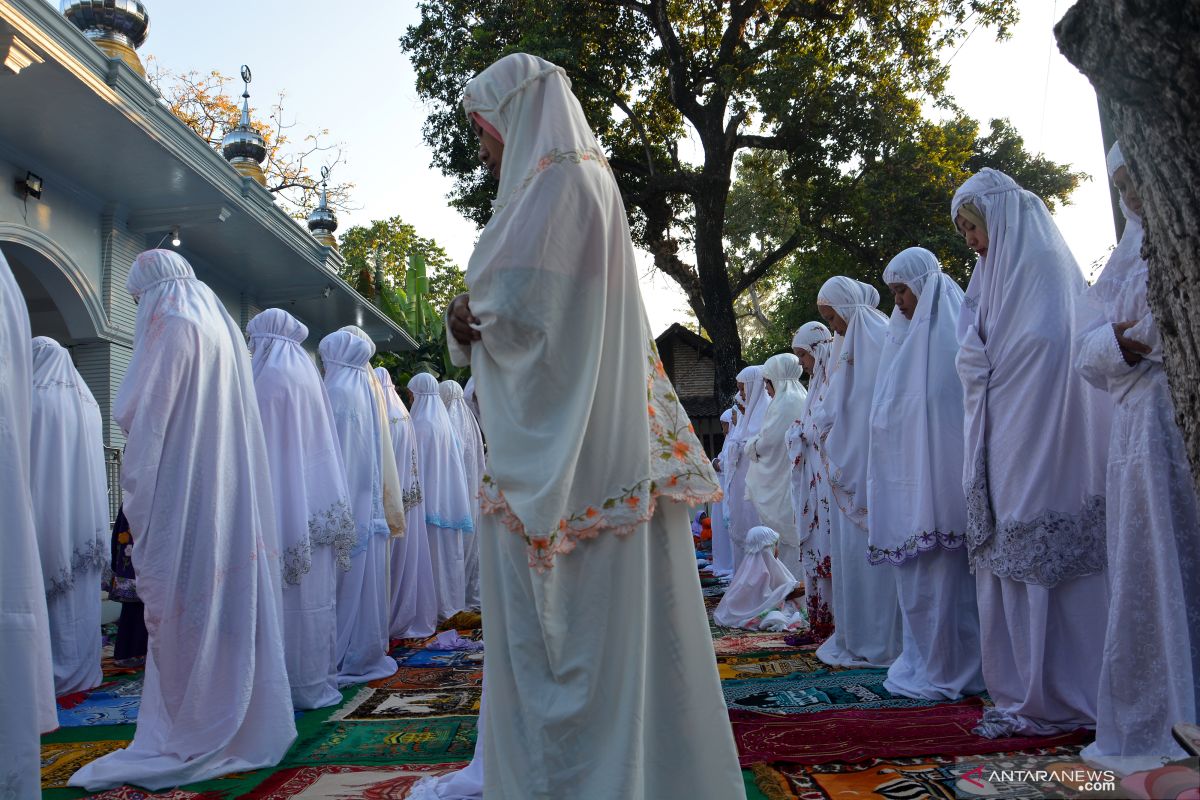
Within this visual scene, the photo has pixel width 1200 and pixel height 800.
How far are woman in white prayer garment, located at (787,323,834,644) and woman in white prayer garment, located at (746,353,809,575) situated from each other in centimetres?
150

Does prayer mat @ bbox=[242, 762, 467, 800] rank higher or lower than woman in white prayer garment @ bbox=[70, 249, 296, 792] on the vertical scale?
lower

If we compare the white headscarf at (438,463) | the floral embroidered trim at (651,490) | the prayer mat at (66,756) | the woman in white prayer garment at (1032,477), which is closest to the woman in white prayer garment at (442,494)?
the white headscarf at (438,463)

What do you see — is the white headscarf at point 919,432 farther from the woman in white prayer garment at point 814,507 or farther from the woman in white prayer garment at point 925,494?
the woman in white prayer garment at point 814,507

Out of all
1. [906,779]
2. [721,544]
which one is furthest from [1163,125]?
[721,544]

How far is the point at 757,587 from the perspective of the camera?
22.4 feet

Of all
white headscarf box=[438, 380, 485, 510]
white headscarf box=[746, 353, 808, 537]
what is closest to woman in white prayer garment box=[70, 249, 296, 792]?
white headscarf box=[746, 353, 808, 537]

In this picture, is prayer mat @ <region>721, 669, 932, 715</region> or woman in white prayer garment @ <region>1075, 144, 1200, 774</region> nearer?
woman in white prayer garment @ <region>1075, 144, 1200, 774</region>

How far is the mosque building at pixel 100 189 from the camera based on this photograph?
227 inches

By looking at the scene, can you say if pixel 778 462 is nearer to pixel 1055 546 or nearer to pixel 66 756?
pixel 1055 546

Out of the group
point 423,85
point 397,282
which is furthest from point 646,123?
point 397,282

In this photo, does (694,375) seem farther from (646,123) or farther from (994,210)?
(994,210)

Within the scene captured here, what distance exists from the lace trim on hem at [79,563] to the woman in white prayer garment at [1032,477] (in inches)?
192

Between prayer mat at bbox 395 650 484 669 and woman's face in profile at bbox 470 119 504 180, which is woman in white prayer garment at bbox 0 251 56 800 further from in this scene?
prayer mat at bbox 395 650 484 669

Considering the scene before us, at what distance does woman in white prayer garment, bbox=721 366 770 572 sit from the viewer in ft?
30.1
